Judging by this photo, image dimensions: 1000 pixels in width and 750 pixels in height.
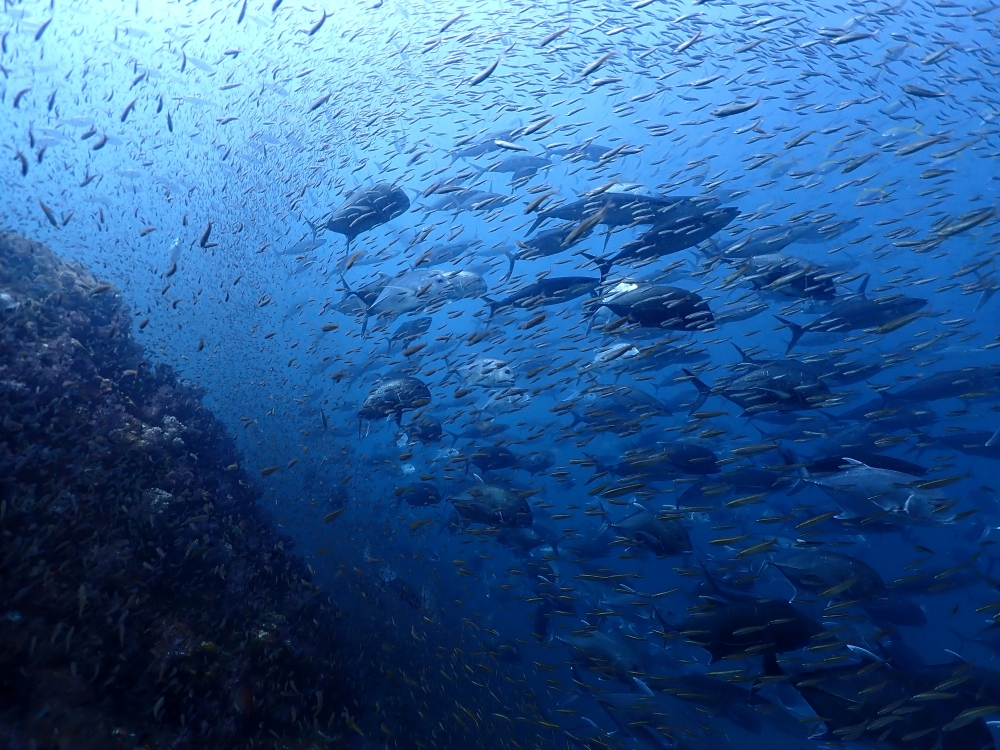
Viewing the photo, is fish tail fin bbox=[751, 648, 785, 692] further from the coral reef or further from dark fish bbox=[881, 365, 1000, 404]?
dark fish bbox=[881, 365, 1000, 404]

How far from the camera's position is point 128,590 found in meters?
4.52

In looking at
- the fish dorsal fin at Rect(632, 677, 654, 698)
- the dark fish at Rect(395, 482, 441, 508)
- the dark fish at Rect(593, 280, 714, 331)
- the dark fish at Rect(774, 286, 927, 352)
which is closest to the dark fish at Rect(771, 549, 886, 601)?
the fish dorsal fin at Rect(632, 677, 654, 698)

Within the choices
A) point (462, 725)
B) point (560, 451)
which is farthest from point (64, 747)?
point (560, 451)

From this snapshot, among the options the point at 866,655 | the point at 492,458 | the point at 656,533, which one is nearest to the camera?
the point at 866,655

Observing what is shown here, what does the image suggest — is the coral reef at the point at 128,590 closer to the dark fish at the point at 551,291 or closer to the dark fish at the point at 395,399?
the dark fish at the point at 395,399

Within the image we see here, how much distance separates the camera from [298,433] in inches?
711

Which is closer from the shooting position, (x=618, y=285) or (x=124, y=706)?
(x=124, y=706)

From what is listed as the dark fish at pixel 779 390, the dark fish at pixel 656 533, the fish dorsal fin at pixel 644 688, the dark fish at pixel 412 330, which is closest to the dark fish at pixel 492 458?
the dark fish at pixel 412 330

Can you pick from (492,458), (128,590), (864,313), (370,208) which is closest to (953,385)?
(864,313)

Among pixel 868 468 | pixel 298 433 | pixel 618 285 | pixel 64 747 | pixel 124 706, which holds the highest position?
pixel 618 285

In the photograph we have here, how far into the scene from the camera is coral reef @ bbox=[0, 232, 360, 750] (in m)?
3.63

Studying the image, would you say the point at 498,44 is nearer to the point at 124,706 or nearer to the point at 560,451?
the point at 124,706

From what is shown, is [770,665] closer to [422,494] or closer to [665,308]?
[665,308]

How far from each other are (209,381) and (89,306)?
8.60 metres
